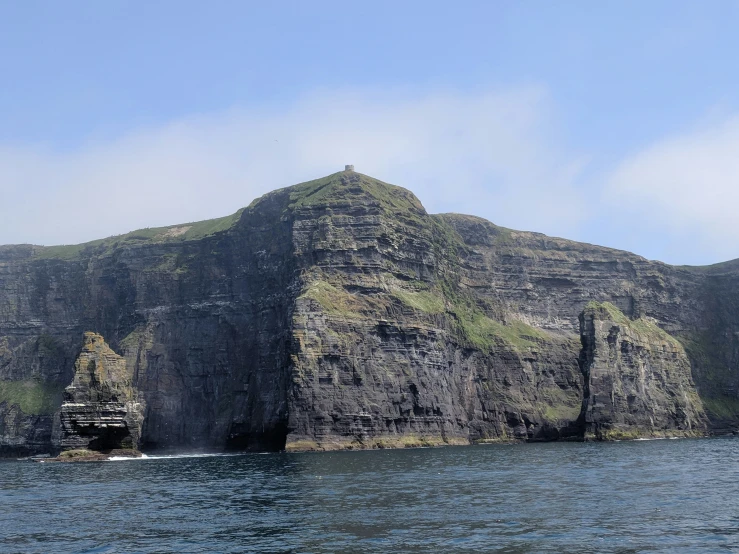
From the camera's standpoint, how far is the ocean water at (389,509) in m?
51.5

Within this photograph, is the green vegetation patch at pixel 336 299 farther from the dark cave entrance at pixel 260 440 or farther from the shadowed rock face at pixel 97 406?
the shadowed rock face at pixel 97 406

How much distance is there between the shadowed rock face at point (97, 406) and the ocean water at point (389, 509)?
29.7 metres

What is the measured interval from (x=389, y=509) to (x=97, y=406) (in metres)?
88.1

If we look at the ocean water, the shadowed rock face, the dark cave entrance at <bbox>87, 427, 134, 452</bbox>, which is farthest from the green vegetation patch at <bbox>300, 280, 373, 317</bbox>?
the ocean water

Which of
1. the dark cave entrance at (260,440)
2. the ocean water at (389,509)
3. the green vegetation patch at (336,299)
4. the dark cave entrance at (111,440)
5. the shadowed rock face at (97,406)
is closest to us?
the ocean water at (389,509)

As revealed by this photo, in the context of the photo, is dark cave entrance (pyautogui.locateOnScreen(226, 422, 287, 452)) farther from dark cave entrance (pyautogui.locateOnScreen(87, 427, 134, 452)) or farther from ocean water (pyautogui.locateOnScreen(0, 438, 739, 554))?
ocean water (pyautogui.locateOnScreen(0, 438, 739, 554))

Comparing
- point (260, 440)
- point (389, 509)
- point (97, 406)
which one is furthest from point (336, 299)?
point (389, 509)

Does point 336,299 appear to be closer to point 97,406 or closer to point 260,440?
point 260,440

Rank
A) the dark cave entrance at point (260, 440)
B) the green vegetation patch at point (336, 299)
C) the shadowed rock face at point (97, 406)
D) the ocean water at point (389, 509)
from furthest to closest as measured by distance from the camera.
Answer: the green vegetation patch at point (336, 299) < the dark cave entrance at point (260, 440) < the shadowed rock face at point (97, 406) < the ocean water at point (389, 509)

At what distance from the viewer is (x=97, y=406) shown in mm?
141375

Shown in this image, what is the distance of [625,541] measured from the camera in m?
49.6

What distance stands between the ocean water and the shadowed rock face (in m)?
29.7

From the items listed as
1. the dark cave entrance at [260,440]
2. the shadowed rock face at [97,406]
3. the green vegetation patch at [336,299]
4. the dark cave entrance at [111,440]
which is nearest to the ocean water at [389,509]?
the shadowed rock face at [97,406]

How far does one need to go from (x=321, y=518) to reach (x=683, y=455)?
7702 centimetres
